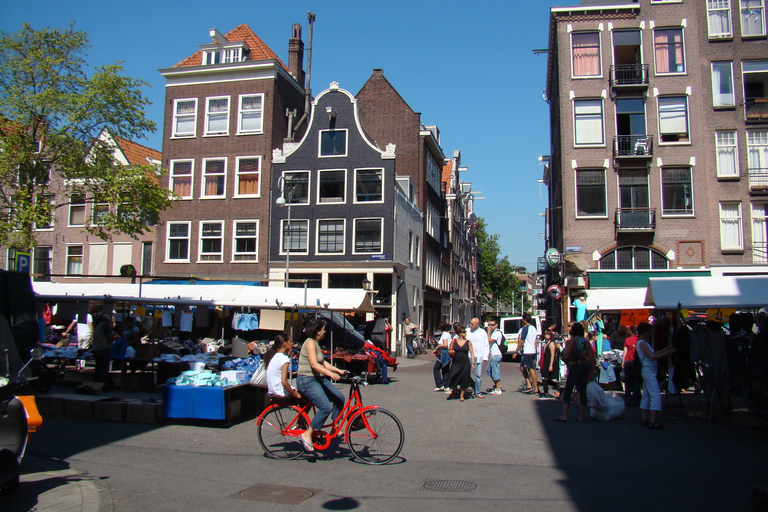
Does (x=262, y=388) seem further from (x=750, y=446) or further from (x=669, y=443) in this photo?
(x=750, y=446)

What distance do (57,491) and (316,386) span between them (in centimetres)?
295

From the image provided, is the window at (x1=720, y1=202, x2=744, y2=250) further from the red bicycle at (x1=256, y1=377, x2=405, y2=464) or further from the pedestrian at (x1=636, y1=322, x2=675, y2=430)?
the red bicycle at (x1=256, y1=377, x2=405, y2=464)

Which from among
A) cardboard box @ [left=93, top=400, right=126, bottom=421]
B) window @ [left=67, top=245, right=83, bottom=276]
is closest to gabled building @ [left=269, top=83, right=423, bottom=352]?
window @ [left=67, top=245, right=83, bottom=276]

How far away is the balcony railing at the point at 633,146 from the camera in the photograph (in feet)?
88.2

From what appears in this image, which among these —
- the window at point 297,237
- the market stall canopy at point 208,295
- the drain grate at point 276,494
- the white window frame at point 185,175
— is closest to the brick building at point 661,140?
the window at point 297,237

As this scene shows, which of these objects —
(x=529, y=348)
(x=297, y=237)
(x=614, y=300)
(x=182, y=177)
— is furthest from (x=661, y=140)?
(x=182, y=177)

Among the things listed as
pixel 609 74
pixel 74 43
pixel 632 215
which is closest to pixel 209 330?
pixel 74 43

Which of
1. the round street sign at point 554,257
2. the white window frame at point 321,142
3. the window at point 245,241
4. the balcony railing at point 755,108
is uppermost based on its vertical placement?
the balcony railing at point 755,108

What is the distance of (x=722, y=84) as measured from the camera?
27.0m

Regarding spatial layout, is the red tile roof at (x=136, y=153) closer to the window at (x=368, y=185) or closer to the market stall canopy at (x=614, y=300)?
the window at (x=368, y=185)

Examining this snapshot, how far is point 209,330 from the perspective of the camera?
2245 centimetres

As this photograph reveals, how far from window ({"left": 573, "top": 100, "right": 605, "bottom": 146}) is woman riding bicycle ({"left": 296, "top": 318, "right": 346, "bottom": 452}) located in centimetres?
2375

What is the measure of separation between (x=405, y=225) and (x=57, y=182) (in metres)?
20.6

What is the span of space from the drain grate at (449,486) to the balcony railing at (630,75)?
25433 millimetres
